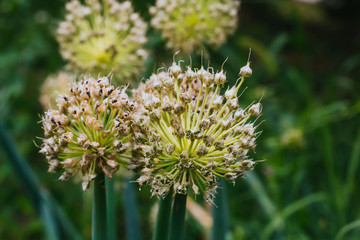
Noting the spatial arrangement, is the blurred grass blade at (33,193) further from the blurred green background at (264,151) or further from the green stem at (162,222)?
the green stem at (162,222)

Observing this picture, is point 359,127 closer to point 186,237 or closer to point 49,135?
point 186,237

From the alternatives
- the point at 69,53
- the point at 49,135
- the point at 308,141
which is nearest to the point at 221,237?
the point at 49,135

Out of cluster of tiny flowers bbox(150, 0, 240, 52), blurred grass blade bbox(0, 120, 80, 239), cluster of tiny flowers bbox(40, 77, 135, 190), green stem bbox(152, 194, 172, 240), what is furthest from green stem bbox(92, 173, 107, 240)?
cluster of tiny flowers bbox(150, 0, 240, 52)

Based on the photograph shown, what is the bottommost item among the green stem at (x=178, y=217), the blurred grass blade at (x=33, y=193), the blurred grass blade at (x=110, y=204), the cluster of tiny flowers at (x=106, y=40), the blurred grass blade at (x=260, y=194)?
the green stem at (x=178, y=217)

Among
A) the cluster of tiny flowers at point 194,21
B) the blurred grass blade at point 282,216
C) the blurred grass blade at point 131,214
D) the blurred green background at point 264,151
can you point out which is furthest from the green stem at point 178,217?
the blurred grass blade at point 282,216

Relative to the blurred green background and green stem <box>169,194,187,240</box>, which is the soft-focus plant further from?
the blurred green background
